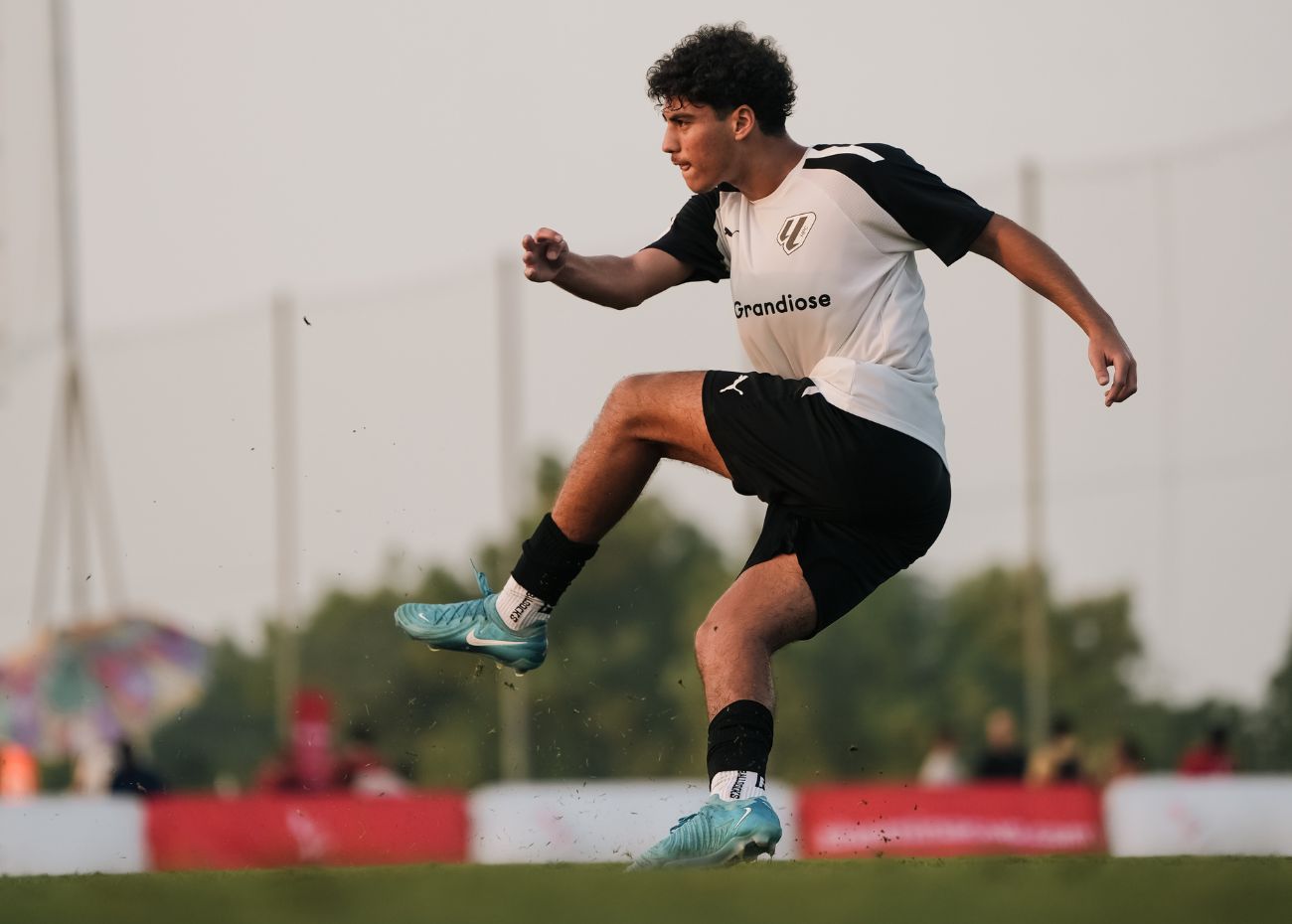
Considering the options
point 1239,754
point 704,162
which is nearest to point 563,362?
point 1239,754

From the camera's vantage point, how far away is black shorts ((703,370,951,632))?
531 cm

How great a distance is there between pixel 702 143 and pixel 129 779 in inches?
407

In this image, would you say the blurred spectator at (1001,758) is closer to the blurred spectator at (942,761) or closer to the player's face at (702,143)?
the blurred spectator at (942,761)

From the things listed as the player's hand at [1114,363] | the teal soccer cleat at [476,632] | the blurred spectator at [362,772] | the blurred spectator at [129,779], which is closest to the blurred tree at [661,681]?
the blurred spectator at [362,772]

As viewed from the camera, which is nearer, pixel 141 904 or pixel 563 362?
pixel 141 904

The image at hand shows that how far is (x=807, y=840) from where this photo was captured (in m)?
14.0

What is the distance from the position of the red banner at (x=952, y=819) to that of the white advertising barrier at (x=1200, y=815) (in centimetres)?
36

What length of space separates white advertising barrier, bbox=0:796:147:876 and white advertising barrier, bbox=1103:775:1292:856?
633 centimetres

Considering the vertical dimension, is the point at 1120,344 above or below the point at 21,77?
below

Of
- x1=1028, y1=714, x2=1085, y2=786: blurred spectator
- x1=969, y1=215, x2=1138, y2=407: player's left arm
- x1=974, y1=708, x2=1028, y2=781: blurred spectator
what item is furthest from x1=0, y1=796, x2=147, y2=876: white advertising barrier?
x1=969, y1=215, x2=1138, y2=407: player's left arm

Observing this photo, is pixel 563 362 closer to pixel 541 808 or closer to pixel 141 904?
pixel 541 808

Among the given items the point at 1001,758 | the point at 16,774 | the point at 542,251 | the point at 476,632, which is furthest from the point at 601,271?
the point at 16,774

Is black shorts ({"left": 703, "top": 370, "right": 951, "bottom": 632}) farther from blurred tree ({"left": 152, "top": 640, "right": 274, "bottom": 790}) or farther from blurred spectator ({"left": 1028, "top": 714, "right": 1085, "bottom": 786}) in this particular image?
blurred tree ({"left": 152, "top": 640, "right": 274, "bottom": 790})

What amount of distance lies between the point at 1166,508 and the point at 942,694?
5671 millimetres
